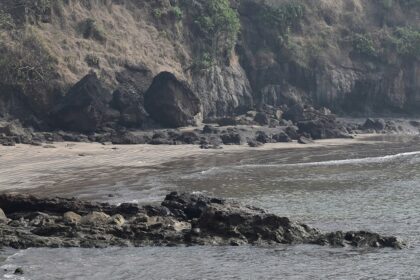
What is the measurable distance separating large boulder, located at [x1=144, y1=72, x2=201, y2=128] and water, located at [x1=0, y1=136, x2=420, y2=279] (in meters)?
9.57

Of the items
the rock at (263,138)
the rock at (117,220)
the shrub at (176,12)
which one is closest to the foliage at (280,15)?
the shrub at (176,12)

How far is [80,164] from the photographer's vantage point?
4275 cm

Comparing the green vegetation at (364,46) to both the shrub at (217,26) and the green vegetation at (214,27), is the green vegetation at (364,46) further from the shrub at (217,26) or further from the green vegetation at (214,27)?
the shrub at (217,26)

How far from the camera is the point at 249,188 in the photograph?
36844 mm

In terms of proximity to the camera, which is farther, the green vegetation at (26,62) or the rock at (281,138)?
the rock at (281,138)

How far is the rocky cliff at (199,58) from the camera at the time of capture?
185ft

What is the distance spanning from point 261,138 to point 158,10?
18035 mm

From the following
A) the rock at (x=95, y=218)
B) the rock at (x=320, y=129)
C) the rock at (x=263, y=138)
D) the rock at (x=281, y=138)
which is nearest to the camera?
the rock at (x=95, y=218)

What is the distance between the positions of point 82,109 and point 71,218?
27901 mm

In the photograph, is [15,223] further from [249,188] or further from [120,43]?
[120,43]

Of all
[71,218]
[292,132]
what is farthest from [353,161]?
[71,218]

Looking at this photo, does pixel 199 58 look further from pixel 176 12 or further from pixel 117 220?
pixel 117 220

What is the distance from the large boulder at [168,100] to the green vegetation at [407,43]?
3160 centimetres

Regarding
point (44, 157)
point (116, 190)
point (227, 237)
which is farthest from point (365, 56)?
point (227, 237)
